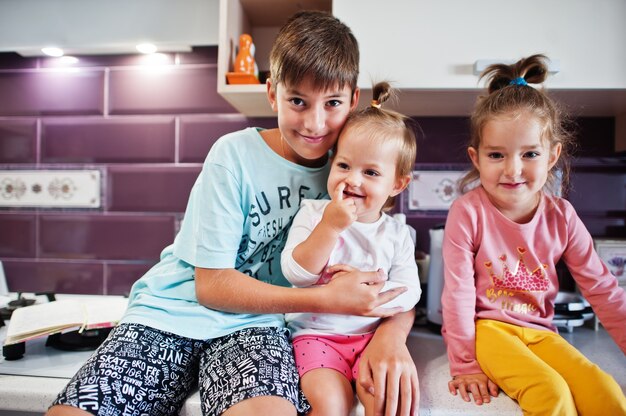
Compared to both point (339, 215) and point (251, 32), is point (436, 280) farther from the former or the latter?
point (251, 32)

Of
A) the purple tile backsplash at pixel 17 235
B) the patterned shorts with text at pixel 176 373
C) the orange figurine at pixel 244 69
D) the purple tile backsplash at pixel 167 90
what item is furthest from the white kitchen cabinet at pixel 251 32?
the purple tile backsplash at pixel 17 235

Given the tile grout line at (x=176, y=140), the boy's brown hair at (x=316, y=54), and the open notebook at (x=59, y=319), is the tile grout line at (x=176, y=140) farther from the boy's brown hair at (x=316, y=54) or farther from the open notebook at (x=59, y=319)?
the boy's brown hair at (x=316, y=54)

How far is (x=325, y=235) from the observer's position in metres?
0.73

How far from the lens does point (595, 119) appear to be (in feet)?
3.98

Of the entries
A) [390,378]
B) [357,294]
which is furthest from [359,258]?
[390,378]

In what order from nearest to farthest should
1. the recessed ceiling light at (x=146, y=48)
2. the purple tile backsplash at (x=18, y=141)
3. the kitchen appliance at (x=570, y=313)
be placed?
the kitchen appliance at (x=570, y=313), the recessed ceiling light at (x=146, y=48), the purple tile backsplash at (x=18, y=141)

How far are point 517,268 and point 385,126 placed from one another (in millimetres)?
427

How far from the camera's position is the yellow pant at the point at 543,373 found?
633 millimetres

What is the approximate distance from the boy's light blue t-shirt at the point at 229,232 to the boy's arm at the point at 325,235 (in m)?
0.14

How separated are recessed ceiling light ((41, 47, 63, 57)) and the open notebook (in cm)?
84

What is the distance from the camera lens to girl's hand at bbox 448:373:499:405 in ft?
2.31

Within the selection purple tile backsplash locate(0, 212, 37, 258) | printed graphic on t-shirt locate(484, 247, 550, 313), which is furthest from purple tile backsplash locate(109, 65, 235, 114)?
printed graphic on t-shirt locate(484, 247, 550, 313)

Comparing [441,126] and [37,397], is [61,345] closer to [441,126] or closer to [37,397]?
[37,397]

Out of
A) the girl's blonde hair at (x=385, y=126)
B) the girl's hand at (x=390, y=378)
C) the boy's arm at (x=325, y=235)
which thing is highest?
the girl's blonde hair at (x=385, y=126)
